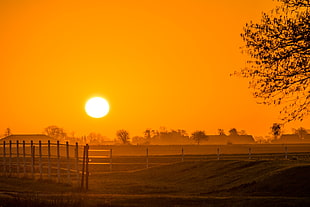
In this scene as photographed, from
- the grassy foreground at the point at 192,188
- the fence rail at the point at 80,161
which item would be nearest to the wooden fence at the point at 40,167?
the fence rail at the point at 80,161

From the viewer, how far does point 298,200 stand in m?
30.2

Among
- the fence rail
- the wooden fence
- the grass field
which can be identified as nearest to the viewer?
the grass field

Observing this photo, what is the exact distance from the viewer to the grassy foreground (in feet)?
99.2

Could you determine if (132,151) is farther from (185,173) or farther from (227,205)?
(227,205)

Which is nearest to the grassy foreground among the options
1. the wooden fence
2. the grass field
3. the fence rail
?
the grass field

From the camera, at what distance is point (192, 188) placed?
43.3 metres

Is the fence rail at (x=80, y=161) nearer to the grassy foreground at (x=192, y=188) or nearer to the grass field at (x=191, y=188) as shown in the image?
the grass field at (x=191, y=188)

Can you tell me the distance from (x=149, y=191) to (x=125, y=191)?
1460 mm

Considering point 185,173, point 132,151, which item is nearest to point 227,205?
point 185,173

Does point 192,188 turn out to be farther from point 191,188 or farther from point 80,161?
point 80,161

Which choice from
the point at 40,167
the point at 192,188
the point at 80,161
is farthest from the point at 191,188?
the point at 80,161

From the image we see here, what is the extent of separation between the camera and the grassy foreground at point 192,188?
30.2m

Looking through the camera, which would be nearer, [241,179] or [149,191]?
[149,191]

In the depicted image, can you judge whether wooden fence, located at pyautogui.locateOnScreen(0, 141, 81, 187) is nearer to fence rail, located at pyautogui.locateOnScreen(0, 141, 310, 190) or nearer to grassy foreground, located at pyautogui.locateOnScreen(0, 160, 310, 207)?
fence rail, located at pyautogui.locateOnScreen(0, 141, 310, 190)
